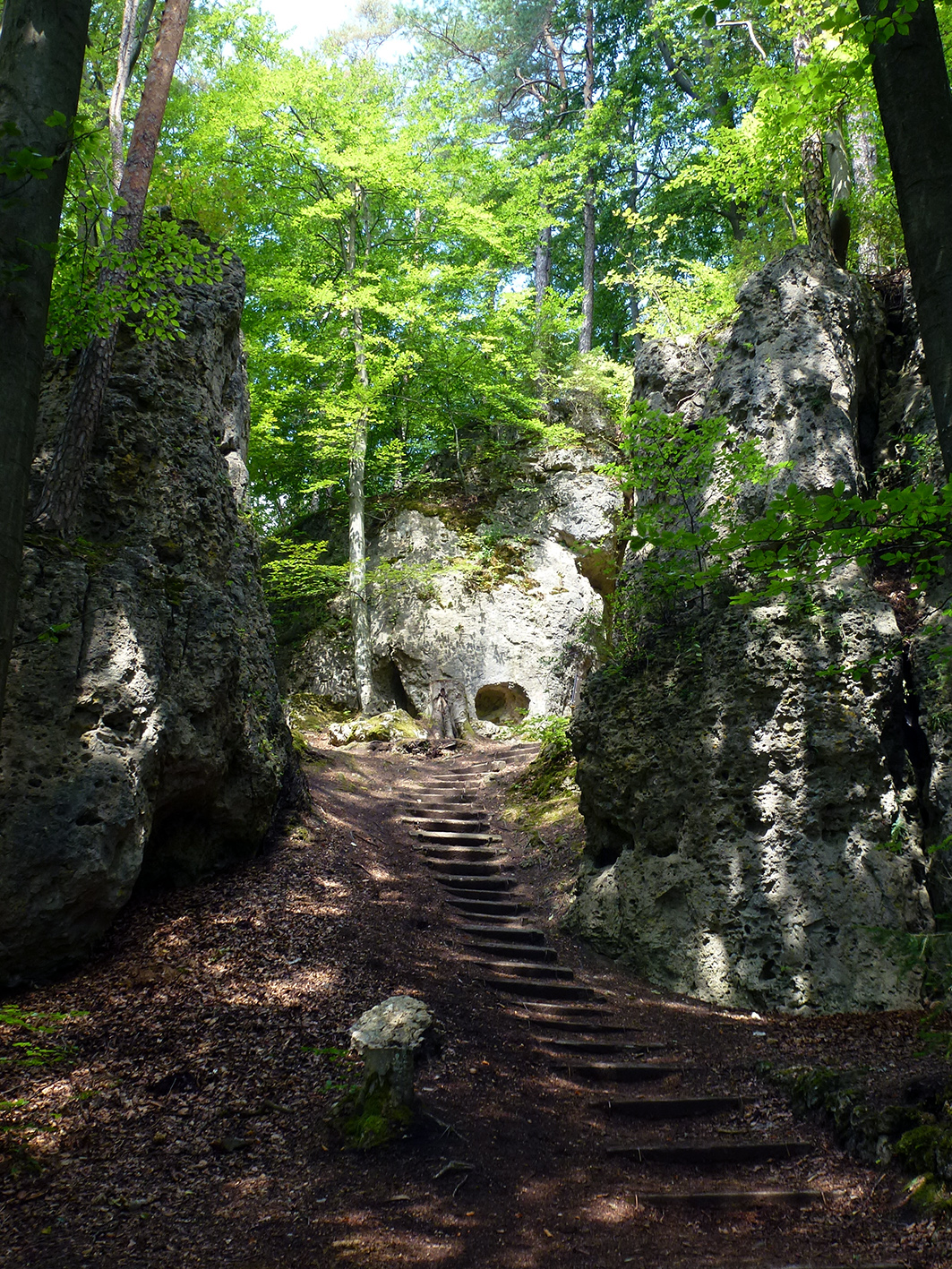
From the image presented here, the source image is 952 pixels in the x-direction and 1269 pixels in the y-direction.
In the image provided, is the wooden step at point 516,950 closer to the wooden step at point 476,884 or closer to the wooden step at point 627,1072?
the wooden step at point 476,884

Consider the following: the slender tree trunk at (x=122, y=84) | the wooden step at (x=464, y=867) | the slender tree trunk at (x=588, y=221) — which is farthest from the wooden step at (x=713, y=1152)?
the slender tree trunk at (x=588, y=221)

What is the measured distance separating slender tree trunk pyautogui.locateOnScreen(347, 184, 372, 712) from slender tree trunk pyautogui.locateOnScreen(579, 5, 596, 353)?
6.40 metres

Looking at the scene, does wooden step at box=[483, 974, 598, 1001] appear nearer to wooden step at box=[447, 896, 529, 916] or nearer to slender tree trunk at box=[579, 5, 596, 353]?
wooden step at box=[447, 896, 529, 916]

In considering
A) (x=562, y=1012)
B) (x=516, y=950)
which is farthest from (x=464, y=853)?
(x=562, y=1012)

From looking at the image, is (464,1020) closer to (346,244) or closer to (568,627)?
(568,627)

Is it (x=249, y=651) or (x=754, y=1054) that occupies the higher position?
(x=249, y=651)

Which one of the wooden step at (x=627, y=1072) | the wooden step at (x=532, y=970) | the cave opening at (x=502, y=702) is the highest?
the cave opening at (x=502, y=702)

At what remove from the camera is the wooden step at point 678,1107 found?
4988 mm

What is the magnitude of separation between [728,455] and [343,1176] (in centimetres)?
701

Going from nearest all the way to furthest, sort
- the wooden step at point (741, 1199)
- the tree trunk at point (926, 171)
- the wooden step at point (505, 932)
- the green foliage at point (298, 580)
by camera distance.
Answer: the tree trunk at point (926, 171), the wooden step at point (741, 1199), the wooden step at point (505, 932), the green foliage at point (298, 580)

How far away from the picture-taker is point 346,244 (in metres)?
18.1

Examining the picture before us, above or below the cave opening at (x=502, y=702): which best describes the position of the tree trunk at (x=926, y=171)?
above

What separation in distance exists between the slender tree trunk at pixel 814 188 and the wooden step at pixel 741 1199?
1059 cm

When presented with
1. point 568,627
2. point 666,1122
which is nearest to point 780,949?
point 666,1122
